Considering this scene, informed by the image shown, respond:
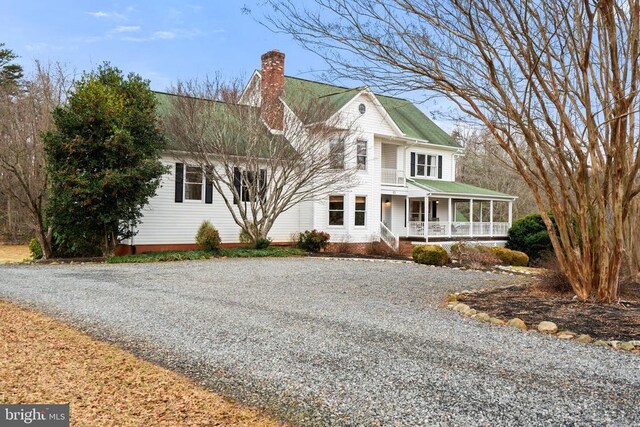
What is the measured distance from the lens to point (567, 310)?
7.88 meters

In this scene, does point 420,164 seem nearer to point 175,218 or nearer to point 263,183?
point 263,183

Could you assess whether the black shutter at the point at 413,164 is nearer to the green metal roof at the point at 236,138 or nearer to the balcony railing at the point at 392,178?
the balcony railing at the point at 392,178

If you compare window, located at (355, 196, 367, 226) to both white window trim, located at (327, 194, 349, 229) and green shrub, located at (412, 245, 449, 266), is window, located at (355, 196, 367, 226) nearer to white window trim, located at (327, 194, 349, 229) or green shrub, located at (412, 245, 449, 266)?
white window trim, located at (327, 194, 349, 229)

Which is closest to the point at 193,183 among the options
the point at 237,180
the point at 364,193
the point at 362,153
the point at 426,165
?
the point at 237,180

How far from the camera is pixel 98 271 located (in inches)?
500

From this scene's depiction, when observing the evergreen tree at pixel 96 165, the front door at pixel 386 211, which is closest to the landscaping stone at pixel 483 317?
the evergreen tree at pixel 96 165

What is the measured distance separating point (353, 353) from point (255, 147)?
44.2 ft

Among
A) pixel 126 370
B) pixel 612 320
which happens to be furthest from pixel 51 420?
pixel 612 320

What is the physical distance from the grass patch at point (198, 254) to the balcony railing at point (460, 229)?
729 cm

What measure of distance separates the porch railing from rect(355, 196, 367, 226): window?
3.75 ft

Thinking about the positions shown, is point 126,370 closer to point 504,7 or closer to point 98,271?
point 504,7

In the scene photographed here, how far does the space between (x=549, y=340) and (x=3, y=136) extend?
57.7ft

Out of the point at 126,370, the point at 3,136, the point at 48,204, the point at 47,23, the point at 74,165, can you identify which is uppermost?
the point at 47,23

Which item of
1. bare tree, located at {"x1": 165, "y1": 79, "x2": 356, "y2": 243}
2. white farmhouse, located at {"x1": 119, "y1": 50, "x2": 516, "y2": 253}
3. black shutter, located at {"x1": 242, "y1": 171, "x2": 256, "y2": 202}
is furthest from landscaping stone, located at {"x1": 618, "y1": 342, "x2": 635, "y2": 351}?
black shutter, located at {"x1": 242, "y1": 171, "x2": 256, "y2": 202}
